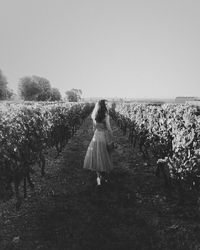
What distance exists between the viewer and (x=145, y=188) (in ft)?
30.2

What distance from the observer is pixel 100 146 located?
9.57 metres

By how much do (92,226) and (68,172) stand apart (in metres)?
4.87

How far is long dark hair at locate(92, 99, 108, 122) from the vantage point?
9.13 meters

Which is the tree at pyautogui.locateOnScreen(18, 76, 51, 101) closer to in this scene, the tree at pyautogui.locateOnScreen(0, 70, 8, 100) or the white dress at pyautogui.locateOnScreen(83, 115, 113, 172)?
the tree at pyautogui.locateOnScreen(0, 70, 8, 100)

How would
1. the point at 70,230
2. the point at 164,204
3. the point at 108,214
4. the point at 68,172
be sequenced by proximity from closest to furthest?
the point at 70,230
the point at 108,214
the point at 164,204
the point at 68,172

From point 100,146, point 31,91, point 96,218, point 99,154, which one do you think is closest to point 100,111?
point 100,146

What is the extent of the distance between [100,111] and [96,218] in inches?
138

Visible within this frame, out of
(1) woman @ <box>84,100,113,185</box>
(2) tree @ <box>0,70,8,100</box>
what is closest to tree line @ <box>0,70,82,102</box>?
(2) tree @ <box>0,70,8,100</box>

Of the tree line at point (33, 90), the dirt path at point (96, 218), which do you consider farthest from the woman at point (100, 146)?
the tree line at point (33, 90)

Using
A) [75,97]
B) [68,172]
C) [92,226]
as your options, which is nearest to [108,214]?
[92,226]

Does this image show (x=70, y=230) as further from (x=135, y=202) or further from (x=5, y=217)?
(x=135, y=202)

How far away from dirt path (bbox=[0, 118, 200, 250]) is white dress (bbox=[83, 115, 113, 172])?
600 mm

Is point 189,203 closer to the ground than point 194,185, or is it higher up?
closer to the ground

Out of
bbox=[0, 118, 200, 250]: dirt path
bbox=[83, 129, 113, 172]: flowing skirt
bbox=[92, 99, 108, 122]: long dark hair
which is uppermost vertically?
bbox=[92, 99, 108, 122]: long dark hair
